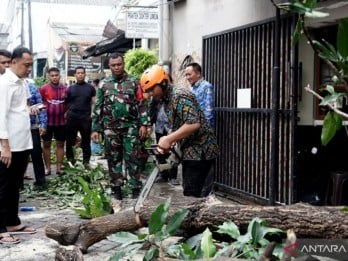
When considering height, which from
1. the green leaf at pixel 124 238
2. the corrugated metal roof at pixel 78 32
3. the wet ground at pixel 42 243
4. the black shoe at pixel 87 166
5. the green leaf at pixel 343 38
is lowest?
the wet ground at pixel 42 243

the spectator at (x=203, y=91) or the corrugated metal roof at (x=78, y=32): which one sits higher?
the corrugated metal roof at (x=78, y=32)

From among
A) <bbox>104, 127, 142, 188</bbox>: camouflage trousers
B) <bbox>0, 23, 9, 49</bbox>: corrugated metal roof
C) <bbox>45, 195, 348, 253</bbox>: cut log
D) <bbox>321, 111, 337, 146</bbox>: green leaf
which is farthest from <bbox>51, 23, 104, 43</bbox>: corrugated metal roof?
<bbox>321, 111, 337, 146</bbox>: green leaf

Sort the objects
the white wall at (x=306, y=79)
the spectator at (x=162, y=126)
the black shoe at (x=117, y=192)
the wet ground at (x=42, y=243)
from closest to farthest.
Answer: the wet ground at (x=42, y=243)
the white wall at (x=306, y=79)
the black shoe at (x=117, y=192)
the spectator at (x=162, y=126)

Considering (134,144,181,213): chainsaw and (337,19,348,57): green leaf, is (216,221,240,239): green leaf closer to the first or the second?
(134,144,181,213): chainsaw

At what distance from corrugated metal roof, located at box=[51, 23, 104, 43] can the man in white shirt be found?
78.0 ft

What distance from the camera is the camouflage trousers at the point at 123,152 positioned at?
701 centimetres

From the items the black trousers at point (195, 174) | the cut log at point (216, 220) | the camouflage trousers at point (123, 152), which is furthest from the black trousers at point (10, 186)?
the black trousers at point (195, 174)

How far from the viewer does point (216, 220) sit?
4441 mm

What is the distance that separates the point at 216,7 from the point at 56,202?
361cm

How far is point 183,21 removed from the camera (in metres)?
9.70

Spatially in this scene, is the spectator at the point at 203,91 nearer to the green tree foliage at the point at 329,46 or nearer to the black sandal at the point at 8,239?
the black sandal at the point at 8,239

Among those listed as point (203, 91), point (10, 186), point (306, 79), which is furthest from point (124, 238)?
point (203, 91)

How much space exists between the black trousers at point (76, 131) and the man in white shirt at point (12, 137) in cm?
386

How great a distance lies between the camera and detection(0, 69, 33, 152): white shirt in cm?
541
